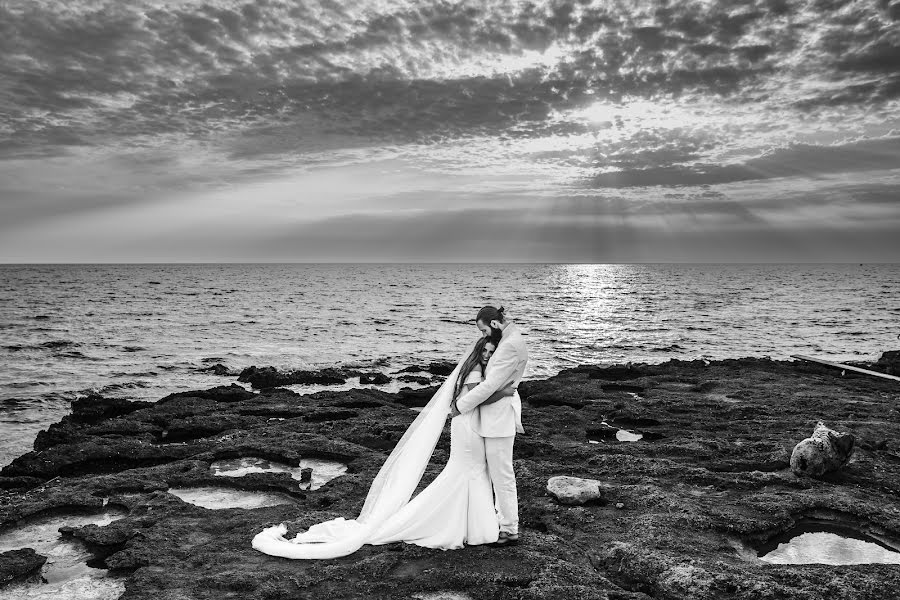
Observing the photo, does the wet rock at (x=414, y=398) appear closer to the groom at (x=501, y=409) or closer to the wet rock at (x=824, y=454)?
the wet rock at (x=824, y=454)

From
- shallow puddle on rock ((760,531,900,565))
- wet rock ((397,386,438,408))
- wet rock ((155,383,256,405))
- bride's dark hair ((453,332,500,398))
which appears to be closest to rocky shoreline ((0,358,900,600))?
shallow puddle on rock ((760,531,900,565))

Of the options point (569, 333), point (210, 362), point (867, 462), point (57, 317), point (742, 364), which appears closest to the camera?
point (867, 462)

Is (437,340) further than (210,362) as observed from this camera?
Yes

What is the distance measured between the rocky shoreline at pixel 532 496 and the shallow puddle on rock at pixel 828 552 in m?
0.32

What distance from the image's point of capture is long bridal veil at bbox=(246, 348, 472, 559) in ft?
25.2

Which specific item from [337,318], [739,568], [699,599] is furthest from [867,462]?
[337,318]

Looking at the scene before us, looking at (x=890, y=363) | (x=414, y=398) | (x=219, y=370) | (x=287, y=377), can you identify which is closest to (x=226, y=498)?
(x=414, y=398)

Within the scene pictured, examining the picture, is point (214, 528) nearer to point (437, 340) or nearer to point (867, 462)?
point (867, 462)

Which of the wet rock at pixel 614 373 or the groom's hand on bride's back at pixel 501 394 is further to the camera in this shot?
the wet rock at pixel 614 373

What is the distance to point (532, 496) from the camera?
394 inches

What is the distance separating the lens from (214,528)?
8.91m

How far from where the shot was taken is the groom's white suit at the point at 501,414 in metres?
7.66

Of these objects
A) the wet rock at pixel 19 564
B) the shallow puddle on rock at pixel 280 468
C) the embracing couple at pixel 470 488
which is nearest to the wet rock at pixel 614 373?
the shallow puddle on rock at pixel 280 468

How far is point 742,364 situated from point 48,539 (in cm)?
2570
